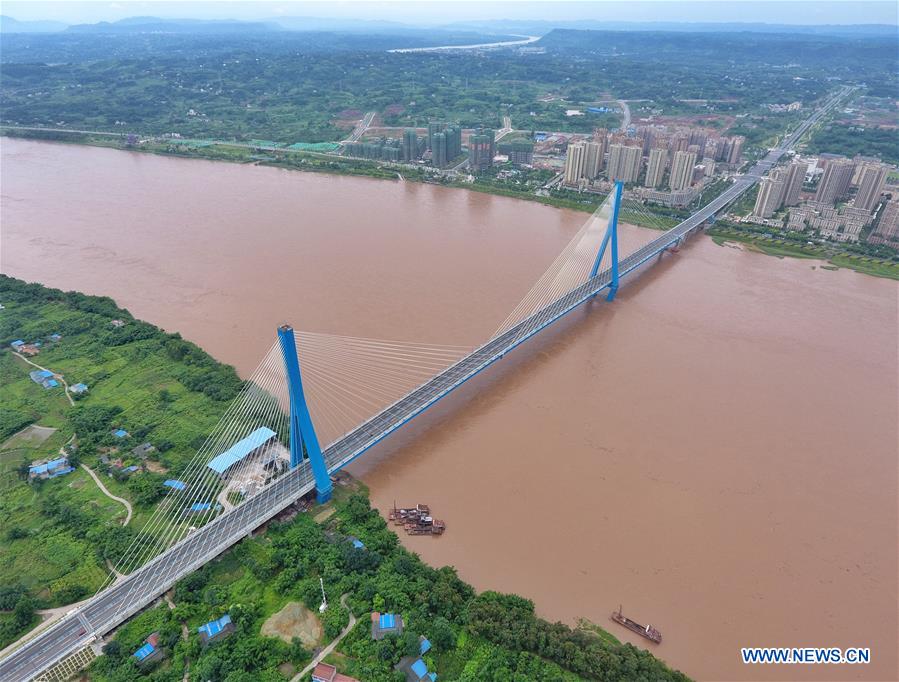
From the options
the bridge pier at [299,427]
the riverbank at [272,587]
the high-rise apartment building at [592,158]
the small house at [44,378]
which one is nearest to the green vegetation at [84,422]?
the riverbank at [272,587]

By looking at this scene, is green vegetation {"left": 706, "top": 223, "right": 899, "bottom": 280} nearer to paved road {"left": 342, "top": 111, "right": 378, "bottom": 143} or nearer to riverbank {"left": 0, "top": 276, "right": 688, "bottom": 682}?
riverbank {"left": 0, "top": 276, "right": 688, "bottom": 682}

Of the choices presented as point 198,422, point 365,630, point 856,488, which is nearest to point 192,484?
point 198,422

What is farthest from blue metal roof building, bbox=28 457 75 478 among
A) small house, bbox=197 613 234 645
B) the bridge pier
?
small house, bbox=197 613 234 645

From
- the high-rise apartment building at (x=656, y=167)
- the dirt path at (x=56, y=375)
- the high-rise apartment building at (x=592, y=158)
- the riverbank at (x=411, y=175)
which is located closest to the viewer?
the dirt path at (x=56, y=375)

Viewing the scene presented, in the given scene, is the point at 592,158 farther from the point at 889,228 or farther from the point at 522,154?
the point at 889,228

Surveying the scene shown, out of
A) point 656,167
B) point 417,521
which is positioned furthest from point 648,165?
point 417,521

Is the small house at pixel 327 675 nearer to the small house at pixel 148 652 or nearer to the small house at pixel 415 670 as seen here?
the small house at pixel 415 670
